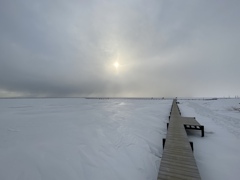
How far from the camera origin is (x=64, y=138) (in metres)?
7.70

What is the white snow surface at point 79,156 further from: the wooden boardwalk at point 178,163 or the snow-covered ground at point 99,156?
the wooden boardwalk at point 178,163

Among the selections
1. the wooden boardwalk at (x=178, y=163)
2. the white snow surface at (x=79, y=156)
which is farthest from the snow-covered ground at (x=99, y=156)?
the wooden boardwalk at (x=178, y=163)

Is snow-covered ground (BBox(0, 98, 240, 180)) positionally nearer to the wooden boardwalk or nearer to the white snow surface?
the white snow surface

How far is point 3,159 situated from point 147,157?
5.68 m

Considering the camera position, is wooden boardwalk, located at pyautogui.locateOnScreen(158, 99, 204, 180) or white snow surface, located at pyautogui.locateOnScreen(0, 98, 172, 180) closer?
wooden boardwalk, located at pyautogui.locateOnScreen(158, 99, 204, 180)

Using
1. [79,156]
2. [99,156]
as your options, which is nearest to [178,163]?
[99,156]

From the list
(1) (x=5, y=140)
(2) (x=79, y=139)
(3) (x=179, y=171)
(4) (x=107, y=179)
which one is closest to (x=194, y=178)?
(3) (x=179, y=171)

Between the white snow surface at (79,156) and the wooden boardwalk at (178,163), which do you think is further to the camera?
the white snow surface at (79,156)

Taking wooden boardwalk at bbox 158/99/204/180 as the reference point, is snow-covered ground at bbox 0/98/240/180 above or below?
below

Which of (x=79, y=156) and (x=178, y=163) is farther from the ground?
(x=178, y=163)

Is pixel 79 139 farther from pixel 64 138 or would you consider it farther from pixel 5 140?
pixel 5 140

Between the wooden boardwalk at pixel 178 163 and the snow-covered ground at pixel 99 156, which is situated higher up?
the wooden boardwalk at pixel 178 163

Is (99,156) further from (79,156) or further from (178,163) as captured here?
(178,163)

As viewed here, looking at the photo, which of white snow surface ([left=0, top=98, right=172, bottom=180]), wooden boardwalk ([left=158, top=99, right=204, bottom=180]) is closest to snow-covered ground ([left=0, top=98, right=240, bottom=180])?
white snow surface ([left=0, top=98, right=172, bottom=180])
